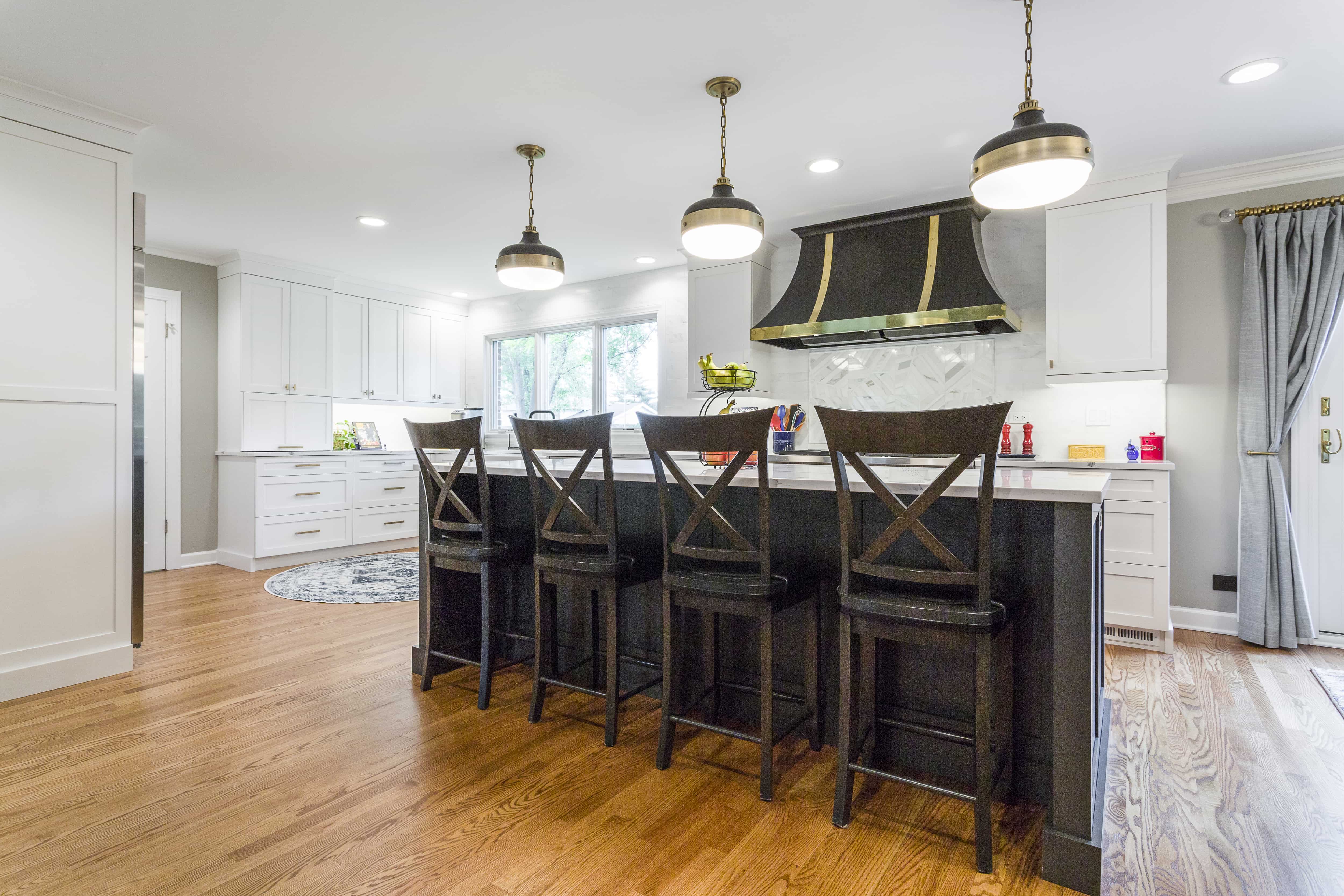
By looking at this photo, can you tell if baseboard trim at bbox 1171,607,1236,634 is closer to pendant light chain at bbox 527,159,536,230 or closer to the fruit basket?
the fruit basket

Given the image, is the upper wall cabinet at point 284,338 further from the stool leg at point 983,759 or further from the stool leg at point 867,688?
the stool leg at point 983,759

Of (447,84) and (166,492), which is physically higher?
(447,84)

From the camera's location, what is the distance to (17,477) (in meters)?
2.70

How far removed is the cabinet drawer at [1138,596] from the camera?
331 centimetres

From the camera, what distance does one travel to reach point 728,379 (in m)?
3.89

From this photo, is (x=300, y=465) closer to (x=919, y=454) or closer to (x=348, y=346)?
(x=348, y=346)

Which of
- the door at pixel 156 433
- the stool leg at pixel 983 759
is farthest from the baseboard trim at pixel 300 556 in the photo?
the stool leg at pixel 983 759

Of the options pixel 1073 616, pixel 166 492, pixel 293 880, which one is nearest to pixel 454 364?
pixel 166 492

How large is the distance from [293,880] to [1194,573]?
14.1 ft

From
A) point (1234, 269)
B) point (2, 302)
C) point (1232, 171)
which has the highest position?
point (1232, 171)

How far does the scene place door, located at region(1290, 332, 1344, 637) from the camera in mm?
3357

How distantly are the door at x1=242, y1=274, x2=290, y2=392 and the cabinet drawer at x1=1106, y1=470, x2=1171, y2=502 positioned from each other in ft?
19.0

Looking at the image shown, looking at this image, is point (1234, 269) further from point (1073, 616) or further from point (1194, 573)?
point (1073, 616)

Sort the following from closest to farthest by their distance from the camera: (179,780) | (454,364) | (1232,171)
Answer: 1. (179,780)
2. (1232,171)
3. (454,364)
